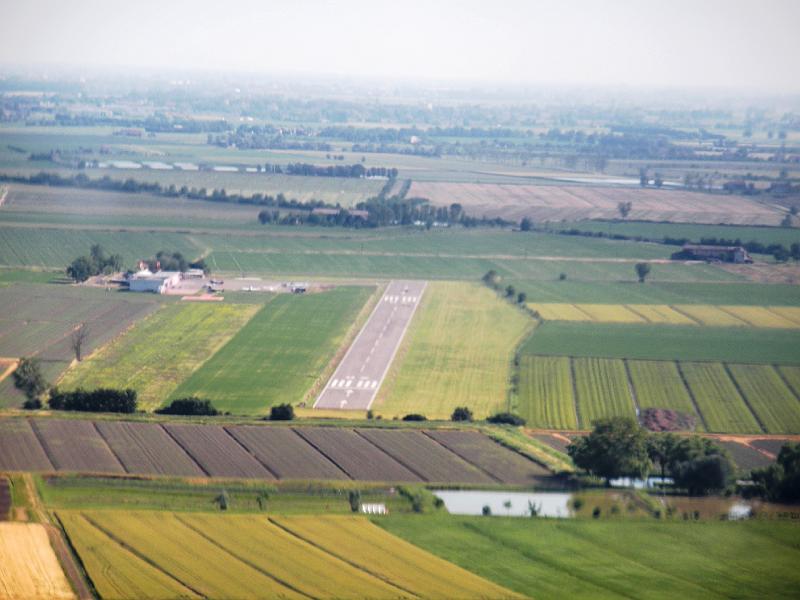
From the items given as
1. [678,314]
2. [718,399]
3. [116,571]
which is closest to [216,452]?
[116,571]

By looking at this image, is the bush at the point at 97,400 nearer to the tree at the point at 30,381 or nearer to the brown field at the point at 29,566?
the tree at the point at 30,381

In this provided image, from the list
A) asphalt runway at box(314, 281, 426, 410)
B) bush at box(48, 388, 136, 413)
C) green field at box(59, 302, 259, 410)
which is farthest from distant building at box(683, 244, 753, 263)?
bush at box(48, 388, 136, 413)

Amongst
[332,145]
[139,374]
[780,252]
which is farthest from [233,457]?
[332,145]

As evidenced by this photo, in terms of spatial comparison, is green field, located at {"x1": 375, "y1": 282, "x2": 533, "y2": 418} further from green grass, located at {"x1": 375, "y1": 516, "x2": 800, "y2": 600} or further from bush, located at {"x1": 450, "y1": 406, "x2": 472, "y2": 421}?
green grass, located at {"x1": 375, "y1": 516, "x2": 800, "y2": 600}

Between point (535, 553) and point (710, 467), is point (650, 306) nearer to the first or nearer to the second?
point (710, 467)

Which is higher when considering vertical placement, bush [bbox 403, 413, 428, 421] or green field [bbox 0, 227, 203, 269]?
green field [bbox 0, 227, 203, 269]

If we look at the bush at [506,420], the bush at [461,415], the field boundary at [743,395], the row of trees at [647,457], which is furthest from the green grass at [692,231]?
the row of trees at [647,457]
